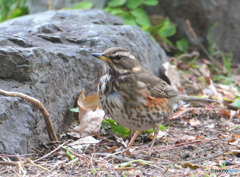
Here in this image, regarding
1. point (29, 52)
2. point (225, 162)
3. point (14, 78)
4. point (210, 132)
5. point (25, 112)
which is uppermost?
point (29, 52)

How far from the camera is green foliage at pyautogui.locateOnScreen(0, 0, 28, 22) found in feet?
30.3

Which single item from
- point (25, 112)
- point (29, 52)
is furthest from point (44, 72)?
point (25, 112)

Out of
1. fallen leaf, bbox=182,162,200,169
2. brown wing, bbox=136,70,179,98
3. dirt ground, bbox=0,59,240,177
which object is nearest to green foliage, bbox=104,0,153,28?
dirt ground, bbox=0,59,240,177

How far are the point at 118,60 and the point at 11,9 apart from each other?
6.03 meters

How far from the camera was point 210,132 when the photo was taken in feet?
17.1

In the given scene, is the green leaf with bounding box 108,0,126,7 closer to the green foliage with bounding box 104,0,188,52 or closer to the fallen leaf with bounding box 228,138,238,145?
the green foliage with bounding box 104,0,188,52

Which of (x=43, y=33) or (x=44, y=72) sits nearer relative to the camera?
(x=44, y=72)

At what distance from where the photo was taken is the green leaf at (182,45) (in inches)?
357

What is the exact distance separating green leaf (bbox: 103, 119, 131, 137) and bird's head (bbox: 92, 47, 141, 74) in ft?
2.59

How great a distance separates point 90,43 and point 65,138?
5.17 feet

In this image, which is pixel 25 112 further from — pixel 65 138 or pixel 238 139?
pixel 238 139

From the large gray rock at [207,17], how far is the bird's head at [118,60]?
4.95 metres

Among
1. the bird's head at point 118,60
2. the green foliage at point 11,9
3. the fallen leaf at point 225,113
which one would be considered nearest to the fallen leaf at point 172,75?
the fallen leaf at point 225,113

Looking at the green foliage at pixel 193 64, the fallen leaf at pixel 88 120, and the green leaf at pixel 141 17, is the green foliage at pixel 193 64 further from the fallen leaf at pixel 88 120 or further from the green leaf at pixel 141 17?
the fallen leaf at pixel 88 120
